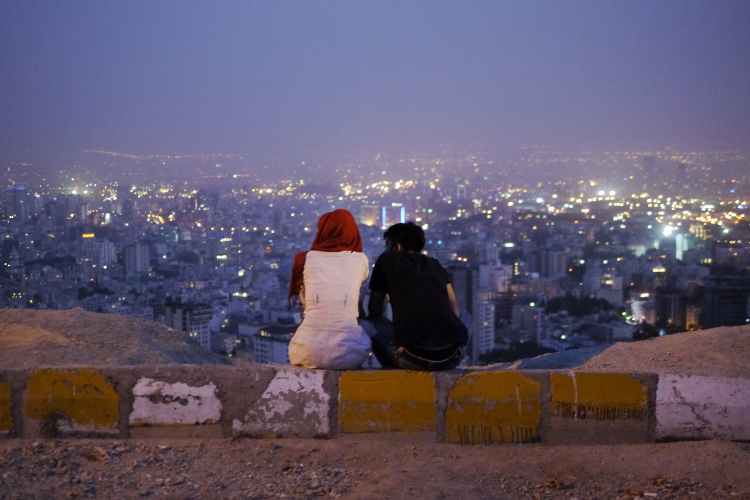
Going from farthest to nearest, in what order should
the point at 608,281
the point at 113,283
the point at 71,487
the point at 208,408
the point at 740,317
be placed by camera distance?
1. the point at 608,281
2. the point at 113,283
3. the point at 740,317
4. the point at 208,408
5. the point at 71,487

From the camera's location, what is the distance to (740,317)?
14367 millimetres

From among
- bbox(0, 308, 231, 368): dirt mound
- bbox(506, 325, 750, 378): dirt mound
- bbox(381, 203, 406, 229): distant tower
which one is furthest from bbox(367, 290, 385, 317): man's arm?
bbox(381, 203, 406, 229): distant tower

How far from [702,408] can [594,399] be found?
0.55 m

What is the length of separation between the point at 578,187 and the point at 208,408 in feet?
117

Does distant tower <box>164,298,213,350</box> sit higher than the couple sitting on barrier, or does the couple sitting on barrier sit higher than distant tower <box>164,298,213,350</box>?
the couple sitting on barrier

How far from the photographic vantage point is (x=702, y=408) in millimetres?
3574

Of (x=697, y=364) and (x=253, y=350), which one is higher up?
(x=697, y=364)

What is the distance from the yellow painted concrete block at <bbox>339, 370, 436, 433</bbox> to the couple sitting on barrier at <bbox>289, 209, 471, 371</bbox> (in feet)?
0.30

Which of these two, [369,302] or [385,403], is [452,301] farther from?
[385,403]

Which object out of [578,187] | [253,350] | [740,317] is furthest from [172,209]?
[578,187]

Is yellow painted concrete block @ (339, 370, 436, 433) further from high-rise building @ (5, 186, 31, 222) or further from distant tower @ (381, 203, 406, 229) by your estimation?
distant tower @ (381, 203, 406, 229)

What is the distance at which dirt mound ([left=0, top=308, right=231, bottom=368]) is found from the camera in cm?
478

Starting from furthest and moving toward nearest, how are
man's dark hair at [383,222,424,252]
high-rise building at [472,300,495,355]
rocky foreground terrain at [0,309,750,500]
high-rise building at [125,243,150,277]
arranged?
1. high-rise building at [125,243,150,277]
2. high-rise building at [472,300,495,355]
3. man's dark hair at [383,222,424,252]
4. rocky foreground terrain at [0,309,750,500]

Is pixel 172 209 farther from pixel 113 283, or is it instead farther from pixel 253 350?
pixel 253 350
